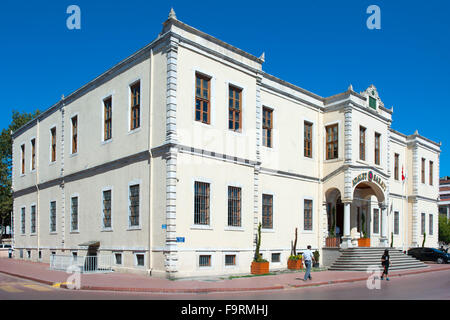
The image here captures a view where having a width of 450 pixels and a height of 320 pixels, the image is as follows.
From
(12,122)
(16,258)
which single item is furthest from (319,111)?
(12,122)

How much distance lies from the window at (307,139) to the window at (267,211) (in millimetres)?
4622

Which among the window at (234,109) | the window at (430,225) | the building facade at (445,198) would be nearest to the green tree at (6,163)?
the window at (234,109)

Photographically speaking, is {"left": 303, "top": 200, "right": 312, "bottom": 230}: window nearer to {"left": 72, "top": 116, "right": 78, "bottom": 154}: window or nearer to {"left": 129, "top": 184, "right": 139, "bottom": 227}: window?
{"left": 129, "top": 184, "right": 139, "bottom": 227}: window

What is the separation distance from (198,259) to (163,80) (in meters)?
8.18

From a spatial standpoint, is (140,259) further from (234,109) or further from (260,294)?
(234,109)

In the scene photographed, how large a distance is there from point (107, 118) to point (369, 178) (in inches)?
647

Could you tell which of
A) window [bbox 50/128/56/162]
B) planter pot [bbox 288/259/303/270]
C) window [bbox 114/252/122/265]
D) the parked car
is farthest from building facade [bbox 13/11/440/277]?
the parked car

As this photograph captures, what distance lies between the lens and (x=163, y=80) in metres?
20.8

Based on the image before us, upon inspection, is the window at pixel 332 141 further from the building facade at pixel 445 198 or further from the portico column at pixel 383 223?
the building facade at pixel 445 198

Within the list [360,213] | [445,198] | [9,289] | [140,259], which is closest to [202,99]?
[140,259]

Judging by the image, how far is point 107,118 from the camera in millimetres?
25328

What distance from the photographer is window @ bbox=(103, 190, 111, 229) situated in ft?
79.2
